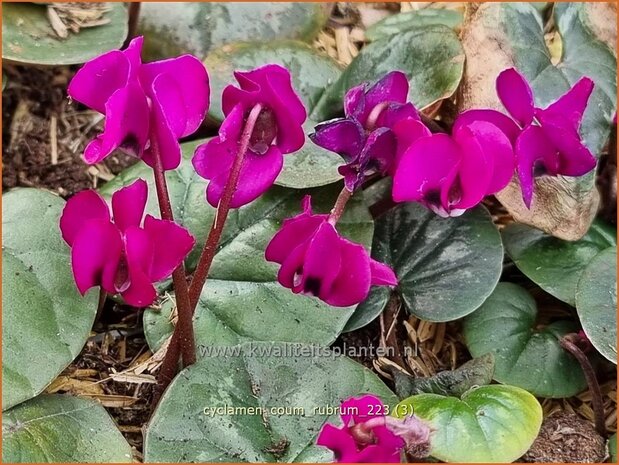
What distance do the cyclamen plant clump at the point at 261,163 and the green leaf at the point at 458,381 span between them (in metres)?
0.22

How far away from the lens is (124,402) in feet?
4.19

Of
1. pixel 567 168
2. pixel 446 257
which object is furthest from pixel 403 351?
pixel 567 168

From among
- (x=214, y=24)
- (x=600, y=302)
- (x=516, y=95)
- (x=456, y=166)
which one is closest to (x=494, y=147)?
(x=456, y=166)

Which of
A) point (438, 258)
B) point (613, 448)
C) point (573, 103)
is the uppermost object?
point (573, 103)

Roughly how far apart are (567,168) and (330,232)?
0.38 m

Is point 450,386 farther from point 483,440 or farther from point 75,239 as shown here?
point 75,239

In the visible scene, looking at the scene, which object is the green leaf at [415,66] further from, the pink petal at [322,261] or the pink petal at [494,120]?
the pink petal at [322,261]

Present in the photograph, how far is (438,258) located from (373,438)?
51 centimetres

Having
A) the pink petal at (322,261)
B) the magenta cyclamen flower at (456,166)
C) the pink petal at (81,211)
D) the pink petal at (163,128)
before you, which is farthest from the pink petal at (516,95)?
the pink petal at (81,211)

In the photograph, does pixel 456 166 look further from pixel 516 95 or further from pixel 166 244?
pixel 166 244

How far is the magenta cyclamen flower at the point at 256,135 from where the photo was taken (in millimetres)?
1063

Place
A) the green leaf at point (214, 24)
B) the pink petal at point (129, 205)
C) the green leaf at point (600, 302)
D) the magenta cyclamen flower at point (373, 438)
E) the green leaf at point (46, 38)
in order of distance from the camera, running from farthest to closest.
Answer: the green leaf at point (214, 24) < the green leaf at point (46, 38) < the green leaf at point (600, 302) < the pink petal at point (129, 205) < the magenta cyclamen flower at point (373, 438)

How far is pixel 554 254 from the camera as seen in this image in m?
1.41

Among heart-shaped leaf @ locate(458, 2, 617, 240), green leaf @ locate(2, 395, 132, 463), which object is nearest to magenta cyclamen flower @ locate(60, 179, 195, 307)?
green leaf @ locate(2, 395, 132, 463)
